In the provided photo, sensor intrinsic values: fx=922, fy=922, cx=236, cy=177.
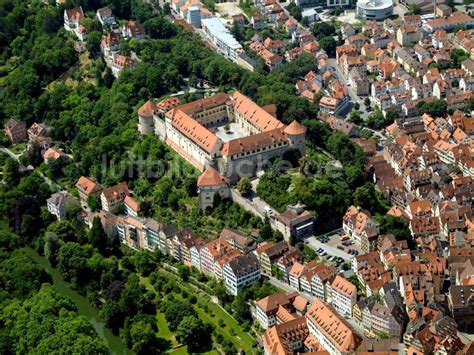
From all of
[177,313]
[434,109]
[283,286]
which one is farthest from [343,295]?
[434,109]

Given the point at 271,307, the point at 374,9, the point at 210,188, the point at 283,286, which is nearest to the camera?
the point at 271,307

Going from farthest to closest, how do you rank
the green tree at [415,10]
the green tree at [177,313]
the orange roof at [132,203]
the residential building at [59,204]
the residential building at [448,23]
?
the green tree at [415,10], the residential building at [448,23], the residential building at [59,204], the orange roof at [132,203], the green tree at [177,313]

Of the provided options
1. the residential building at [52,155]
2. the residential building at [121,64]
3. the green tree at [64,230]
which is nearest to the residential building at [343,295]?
the green tree at [64,230]

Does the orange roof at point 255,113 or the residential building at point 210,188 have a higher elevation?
the orange roof at point 255,113

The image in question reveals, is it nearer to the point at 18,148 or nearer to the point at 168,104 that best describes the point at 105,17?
the point at 18,148

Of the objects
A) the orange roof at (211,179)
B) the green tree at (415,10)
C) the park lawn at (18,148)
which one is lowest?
the park lawn at (18,148)

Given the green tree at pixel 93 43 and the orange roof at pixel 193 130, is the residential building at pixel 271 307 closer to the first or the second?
the orange roof at pixel 193 130

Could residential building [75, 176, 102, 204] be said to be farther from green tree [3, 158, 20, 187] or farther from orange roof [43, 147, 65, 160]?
green tree [3, 158, 20, 187]
